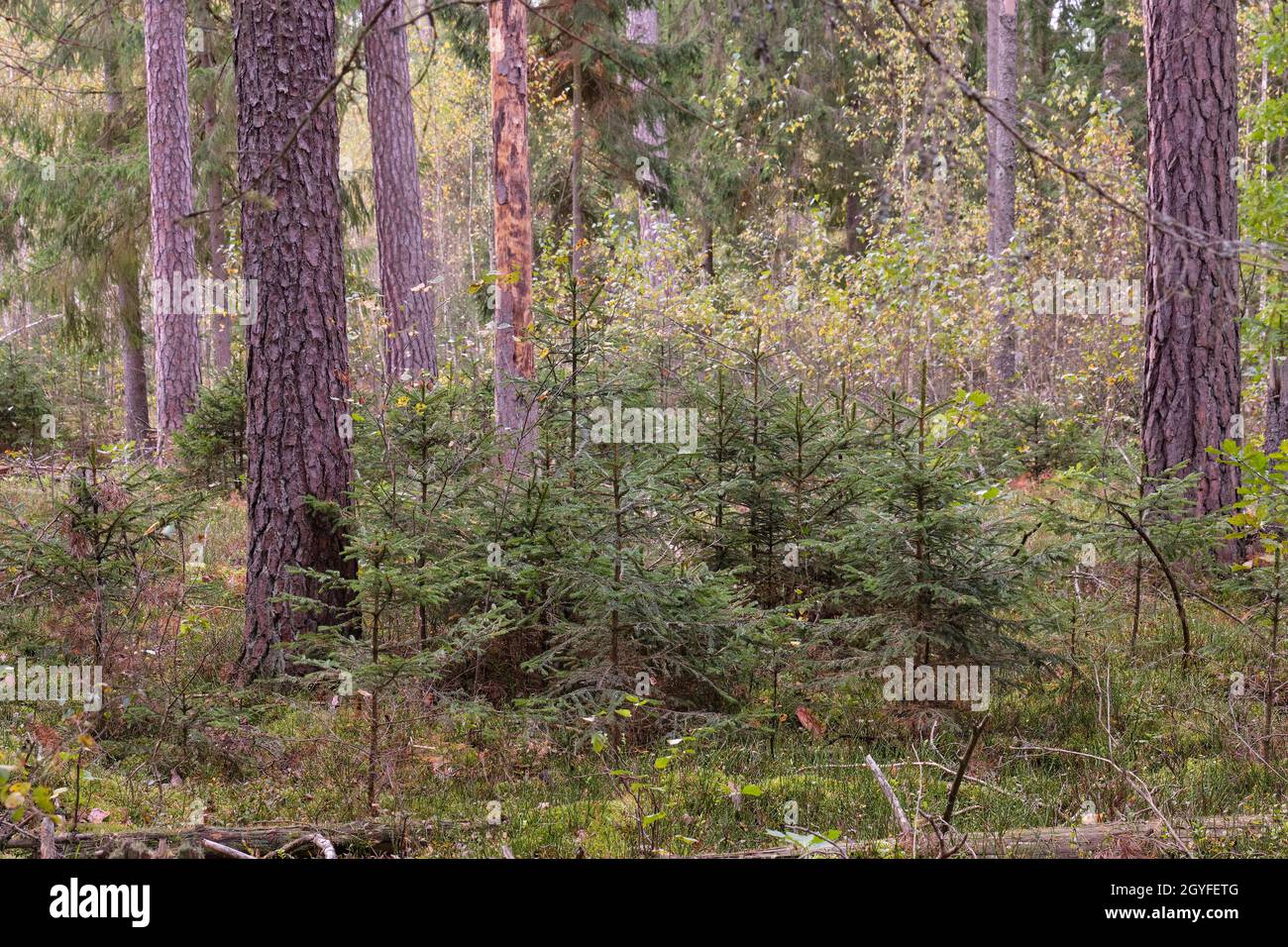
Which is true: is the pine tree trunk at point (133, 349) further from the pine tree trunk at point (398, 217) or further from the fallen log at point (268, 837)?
the fallen log at point (268, 837)

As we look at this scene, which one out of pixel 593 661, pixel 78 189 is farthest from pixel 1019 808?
pixel 78 189

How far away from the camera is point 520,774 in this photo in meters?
5.75

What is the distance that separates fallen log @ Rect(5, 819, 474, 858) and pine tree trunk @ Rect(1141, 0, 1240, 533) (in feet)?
24.3

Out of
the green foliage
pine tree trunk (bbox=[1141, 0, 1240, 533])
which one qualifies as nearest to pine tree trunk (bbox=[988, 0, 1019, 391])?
pine tree trunk (bbox=[1141, 0, 1240, 533])

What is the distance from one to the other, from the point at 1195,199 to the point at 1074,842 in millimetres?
6696

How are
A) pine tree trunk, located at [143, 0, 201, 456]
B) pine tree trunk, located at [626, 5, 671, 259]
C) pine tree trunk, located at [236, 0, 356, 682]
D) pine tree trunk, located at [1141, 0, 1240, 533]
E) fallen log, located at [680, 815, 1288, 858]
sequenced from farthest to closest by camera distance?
pine tree trunk, located at [626, 5, 671, 259]
pine tree trunk, located at [143, 0, 201, 456]
pine tree trunk, located at [1141, 0, 1240, 533]
pine tree trunk, located at [236, 0, 356, 682]
fallen log, located at [680, 815, 1288, 858]

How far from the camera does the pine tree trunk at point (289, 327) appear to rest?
677 cm

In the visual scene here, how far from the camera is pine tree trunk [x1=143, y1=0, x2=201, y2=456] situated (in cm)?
1461

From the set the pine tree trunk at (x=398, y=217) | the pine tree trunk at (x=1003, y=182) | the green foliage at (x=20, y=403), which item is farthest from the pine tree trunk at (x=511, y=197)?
the pine tree trunk at (x=1003, y=182)

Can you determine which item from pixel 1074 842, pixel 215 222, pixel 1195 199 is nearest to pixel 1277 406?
pixel 1195 199

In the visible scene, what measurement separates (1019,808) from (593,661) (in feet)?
8.39

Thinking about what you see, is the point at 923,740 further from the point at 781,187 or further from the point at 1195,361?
the point at 781,187

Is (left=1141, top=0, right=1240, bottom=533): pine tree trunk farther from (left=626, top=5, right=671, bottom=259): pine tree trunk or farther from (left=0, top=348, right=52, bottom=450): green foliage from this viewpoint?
(left=0, top=348, right=52, bottom=450): green foliage

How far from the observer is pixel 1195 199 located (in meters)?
8.94
